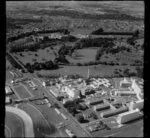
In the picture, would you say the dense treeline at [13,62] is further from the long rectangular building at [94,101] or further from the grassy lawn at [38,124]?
the long rectangular building at [94,101]

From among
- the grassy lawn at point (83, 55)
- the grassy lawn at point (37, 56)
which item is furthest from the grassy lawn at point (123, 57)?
the grassy lawn at point (37, 56)

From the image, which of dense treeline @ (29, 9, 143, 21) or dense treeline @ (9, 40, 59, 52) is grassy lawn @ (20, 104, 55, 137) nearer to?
dense treeline @ (9, 40, 59, 52)

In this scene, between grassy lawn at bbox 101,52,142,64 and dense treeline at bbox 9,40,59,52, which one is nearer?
grassy lawn at bbox 101,52,142,64

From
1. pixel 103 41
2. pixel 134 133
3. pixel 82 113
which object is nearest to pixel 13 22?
pixel 103 41

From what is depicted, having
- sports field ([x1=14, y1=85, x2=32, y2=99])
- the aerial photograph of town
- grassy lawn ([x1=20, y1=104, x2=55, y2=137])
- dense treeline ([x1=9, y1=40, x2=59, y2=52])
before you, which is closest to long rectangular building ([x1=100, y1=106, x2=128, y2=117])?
the aerial photograph of town

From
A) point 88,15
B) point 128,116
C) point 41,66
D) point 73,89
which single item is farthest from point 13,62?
point 88,15

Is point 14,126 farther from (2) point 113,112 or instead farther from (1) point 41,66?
(1) point 41,66
